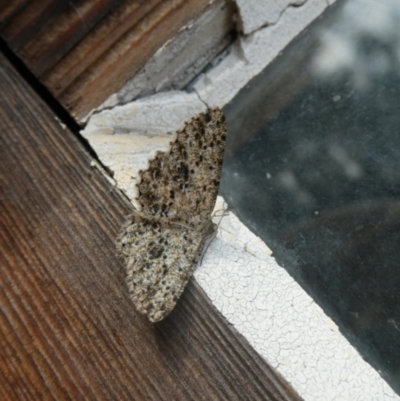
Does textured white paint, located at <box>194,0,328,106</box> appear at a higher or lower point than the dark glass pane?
higher

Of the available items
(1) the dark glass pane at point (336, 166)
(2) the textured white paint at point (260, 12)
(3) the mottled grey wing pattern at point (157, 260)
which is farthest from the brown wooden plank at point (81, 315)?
(2) the textured white paint at point (260, 12)

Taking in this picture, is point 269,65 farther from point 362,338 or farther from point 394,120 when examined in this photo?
point 362,338

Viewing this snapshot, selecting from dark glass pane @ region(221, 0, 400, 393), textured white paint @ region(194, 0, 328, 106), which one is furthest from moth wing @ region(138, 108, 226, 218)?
textured white paint @ region(194, 0, 328, 106)

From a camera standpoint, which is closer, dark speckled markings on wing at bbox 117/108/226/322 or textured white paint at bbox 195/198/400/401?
textured white paint at bbox 195/198/400/401

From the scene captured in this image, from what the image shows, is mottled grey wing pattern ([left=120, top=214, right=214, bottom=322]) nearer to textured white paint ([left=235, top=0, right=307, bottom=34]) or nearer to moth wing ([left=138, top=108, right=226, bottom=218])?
moth wing ([left=138, top=108, right=226, bottom=218])

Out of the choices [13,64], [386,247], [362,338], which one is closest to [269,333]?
[362,338]

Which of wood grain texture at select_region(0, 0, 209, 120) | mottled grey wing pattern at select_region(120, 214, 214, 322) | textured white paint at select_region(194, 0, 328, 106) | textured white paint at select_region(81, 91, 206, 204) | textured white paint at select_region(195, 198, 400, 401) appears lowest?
textured white paint at select_region(195, 198, 400, 401)
